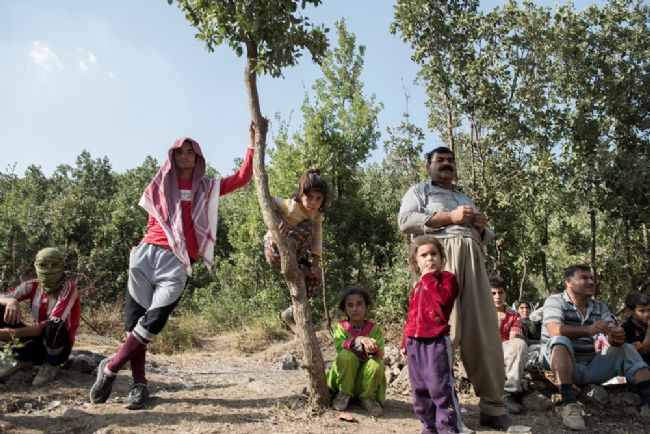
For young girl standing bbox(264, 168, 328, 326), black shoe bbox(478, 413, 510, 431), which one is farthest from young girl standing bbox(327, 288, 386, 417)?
black shoe bbox(478, 413, 510, 431)

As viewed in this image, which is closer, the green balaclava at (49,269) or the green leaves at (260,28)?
the green leaves at (260,28)

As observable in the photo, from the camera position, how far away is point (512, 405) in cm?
407

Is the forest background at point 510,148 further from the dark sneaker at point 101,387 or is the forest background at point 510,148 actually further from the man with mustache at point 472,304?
the man with mustache at point 472,304

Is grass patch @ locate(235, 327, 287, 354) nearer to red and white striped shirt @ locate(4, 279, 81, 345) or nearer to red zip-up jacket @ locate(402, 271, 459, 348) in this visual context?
red and white striped shirt @ locate(4, 279, 81, 345)

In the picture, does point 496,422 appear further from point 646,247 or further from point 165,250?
point 646,247

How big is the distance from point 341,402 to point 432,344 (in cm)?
83

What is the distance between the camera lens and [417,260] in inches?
122

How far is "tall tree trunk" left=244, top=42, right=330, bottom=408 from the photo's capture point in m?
3.17

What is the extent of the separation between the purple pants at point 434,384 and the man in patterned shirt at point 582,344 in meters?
1.65

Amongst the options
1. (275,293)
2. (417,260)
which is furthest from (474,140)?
(417,260)

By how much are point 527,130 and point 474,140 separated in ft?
3.09

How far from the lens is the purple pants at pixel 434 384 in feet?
8.91

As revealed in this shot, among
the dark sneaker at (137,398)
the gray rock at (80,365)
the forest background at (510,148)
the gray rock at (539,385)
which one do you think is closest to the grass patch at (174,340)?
the forest background at (510,148)

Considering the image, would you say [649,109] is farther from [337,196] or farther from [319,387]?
[319,387]
